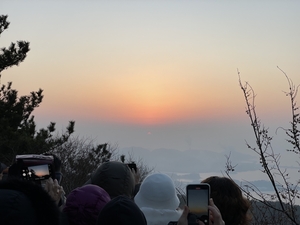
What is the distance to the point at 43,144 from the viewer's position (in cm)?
1689

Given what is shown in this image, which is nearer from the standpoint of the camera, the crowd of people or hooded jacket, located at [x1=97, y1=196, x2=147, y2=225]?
the crowd of people

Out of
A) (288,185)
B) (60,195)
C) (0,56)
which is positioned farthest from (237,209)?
(0,56)

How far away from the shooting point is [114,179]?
3.86 metres

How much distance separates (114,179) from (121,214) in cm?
155

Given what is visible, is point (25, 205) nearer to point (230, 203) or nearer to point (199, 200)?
point (199, 200)

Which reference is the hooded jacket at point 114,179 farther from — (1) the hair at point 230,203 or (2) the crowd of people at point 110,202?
(1) the hair at point 230,203

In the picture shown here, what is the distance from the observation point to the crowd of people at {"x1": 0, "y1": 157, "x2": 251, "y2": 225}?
1.77 m

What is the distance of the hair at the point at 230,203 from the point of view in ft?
10.8

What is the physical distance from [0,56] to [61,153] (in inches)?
294

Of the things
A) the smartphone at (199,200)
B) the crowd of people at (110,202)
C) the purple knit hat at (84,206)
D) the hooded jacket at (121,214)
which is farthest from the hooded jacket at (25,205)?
the smartphone at (199,200)

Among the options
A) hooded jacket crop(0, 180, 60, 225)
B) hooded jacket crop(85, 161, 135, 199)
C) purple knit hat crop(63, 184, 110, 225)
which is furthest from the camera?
hooded jacket crop(85, 161, 135, 199)

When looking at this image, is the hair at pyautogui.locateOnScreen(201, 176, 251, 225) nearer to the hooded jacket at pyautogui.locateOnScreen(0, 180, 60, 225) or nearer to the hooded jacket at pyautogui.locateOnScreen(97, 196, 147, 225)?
the hooded jacket at pyautogui.locateOnScreen(97, 196, 147, 225)

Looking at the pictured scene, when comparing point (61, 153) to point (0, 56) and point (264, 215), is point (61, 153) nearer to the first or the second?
point (0, 56)

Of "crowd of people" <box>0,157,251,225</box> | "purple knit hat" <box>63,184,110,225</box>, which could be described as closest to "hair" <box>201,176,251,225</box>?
"crowd of people" <box>0,157,251,225</box>
